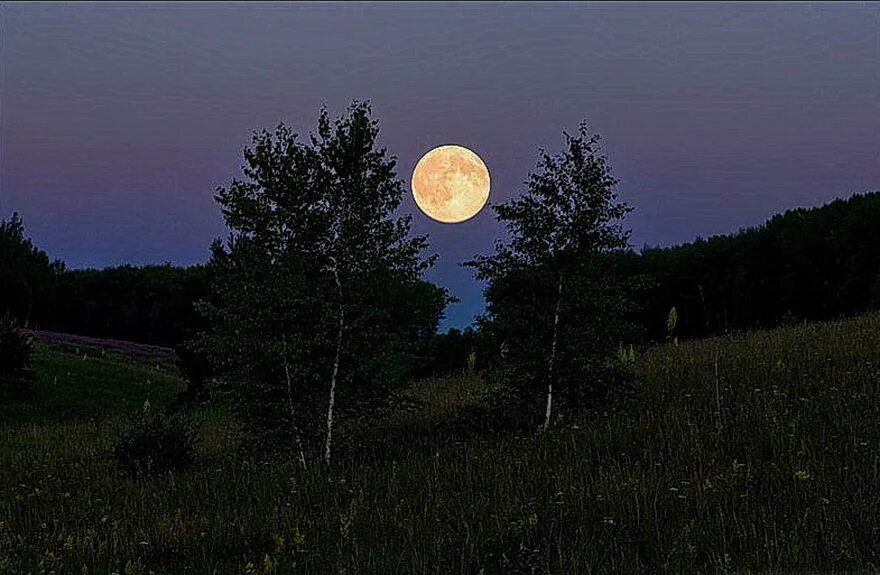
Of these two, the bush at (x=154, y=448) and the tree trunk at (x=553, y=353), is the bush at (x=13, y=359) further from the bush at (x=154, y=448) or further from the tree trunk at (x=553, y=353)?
the tree trunk at (x=553, y=353)

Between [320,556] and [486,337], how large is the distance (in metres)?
6.96

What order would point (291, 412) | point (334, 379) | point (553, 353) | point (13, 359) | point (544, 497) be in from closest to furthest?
point (544, 497), point (291, 412), point (334, 379), point (553, 353), point (13, 359)

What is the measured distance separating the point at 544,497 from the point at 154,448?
7906 millimetres

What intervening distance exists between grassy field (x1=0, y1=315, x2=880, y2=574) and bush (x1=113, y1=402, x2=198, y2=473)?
1.49ft

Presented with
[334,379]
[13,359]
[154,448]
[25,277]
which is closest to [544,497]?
[334,379]

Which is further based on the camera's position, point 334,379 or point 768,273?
point 768,273

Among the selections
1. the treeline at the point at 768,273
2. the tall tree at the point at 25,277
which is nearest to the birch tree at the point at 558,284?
the treeline at the point at 768,273

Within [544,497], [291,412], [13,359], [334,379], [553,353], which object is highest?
[13,359]

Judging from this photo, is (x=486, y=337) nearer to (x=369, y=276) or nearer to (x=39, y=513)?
(x=369, y=276)

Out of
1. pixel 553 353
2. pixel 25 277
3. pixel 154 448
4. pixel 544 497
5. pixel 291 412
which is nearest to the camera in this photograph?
pixel 544 497

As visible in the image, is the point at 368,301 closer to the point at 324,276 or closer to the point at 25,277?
the point at 324,276

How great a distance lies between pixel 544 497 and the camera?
349 inches

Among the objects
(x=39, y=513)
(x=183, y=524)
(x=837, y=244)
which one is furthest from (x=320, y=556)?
(x=837, y=244)

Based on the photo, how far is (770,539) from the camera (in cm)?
667
